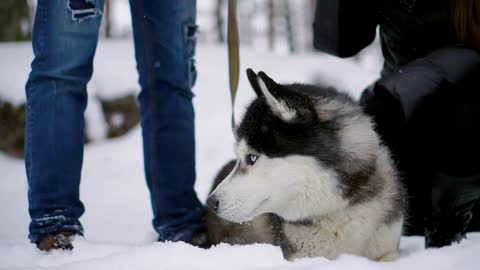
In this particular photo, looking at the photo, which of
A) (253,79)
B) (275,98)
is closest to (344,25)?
(253,79)

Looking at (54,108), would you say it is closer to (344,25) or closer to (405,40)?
(344,25)

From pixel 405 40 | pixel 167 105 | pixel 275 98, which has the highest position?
pixel 405 40

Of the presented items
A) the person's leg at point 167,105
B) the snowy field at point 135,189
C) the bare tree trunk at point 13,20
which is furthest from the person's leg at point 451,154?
the bare tree trunk at point 13,20

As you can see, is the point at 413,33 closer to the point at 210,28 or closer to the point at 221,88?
the point at 221,88

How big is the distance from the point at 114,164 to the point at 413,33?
305cm

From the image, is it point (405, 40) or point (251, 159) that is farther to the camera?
point (405, 40)

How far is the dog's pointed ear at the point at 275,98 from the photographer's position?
1685 millimetres

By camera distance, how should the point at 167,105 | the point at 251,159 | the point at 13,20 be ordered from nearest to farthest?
the point at 251,159 < the point at 167,105 < the point at 13,20

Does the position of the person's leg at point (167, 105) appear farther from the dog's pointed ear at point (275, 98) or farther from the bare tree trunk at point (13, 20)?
the bare tree trunk at point (13, 20)

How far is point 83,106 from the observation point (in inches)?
70.9

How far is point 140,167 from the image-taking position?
4164 mm

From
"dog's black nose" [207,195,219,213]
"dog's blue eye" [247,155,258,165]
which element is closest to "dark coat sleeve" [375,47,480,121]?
"dog's blue eye" [247,155,258,165]

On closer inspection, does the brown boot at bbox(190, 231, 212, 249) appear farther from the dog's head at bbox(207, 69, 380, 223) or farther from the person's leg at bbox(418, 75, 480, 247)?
the person's leg at bbox(418, 75, 480, 247)

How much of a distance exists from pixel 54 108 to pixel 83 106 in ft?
0.47
